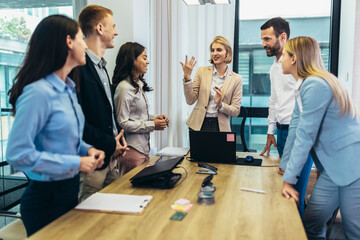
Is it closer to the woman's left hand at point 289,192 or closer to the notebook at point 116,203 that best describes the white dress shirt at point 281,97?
the woman's left hand at point 289,192

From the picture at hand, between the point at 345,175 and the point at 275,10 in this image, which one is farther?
the point at 275,10

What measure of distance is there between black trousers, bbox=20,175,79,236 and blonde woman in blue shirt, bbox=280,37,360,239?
3.49 ft

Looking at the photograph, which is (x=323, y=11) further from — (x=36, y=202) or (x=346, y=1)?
(x=36, y=202)

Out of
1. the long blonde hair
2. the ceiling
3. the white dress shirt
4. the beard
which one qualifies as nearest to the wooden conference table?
the long blonde hair

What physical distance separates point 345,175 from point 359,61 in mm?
2502

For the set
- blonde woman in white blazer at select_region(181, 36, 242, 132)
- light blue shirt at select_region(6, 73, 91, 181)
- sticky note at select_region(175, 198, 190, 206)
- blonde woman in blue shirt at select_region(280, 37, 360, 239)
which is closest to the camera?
light blue shirt at select_region(6, 73, 91, 181)

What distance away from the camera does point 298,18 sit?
13.9ft

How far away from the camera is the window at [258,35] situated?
421 centimetres

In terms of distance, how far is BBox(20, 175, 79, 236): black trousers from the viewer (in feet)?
4.46

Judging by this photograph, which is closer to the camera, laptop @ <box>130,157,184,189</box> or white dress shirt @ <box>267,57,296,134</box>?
laptop @ <box>130,157,184,189</box>

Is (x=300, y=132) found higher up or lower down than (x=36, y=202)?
higher up

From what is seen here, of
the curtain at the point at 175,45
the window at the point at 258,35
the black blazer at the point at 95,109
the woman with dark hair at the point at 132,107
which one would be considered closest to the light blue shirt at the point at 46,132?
the black blazer at the point at 95,109

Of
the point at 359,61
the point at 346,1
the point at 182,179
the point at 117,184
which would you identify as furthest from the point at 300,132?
the point at 346,1

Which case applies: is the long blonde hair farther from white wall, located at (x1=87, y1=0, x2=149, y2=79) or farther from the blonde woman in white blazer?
white wall, located at (x1=87, y1=0, x2=149, y2=79)
